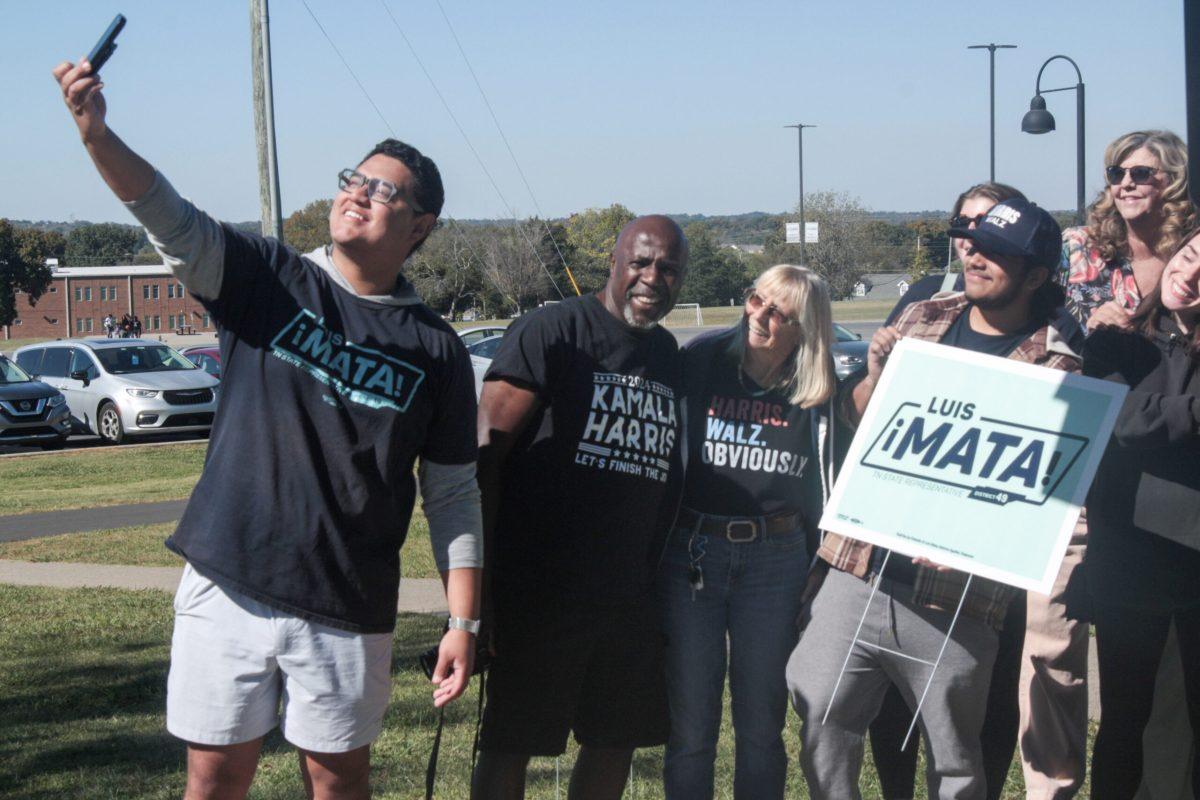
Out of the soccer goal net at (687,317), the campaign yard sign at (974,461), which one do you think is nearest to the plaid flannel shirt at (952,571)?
the campaign yard sign at (974,461)

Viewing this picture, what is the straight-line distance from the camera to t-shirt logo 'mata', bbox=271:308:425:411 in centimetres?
297

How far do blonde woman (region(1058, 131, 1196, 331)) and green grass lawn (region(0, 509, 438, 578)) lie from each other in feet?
Result: 19.6

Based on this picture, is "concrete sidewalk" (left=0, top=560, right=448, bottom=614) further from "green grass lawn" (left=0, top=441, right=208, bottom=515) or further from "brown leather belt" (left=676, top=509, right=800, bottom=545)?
"brown leather belt" (left=676, top=509, right=800, bottom=545)

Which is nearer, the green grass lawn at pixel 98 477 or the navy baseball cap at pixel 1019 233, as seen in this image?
the navy baseball cap at pixel 1019 233

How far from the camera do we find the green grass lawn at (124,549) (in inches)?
382

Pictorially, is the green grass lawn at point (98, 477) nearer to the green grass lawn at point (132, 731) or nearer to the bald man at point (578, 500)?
the green grass lawn at point (132, 731)

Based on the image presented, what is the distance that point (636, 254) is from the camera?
3707 mm

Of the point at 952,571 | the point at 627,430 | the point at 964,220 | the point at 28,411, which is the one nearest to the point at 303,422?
the point at 627,430

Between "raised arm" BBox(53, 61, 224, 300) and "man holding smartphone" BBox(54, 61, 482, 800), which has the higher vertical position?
"raised arm" BBox(53, 61, 224, 300)

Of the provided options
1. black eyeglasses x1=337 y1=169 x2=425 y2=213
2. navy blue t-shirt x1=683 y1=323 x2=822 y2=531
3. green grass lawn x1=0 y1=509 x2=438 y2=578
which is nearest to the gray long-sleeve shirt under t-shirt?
black eyeglasses x1=337 y1=169 x2=425 y2=213

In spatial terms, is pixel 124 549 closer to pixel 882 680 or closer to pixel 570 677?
pixel 570 677

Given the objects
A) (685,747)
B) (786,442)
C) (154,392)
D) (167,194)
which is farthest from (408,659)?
(154,392)

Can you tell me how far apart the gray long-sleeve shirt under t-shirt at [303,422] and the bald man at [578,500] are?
1.90ft

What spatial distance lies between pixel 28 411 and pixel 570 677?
59.2 feet
